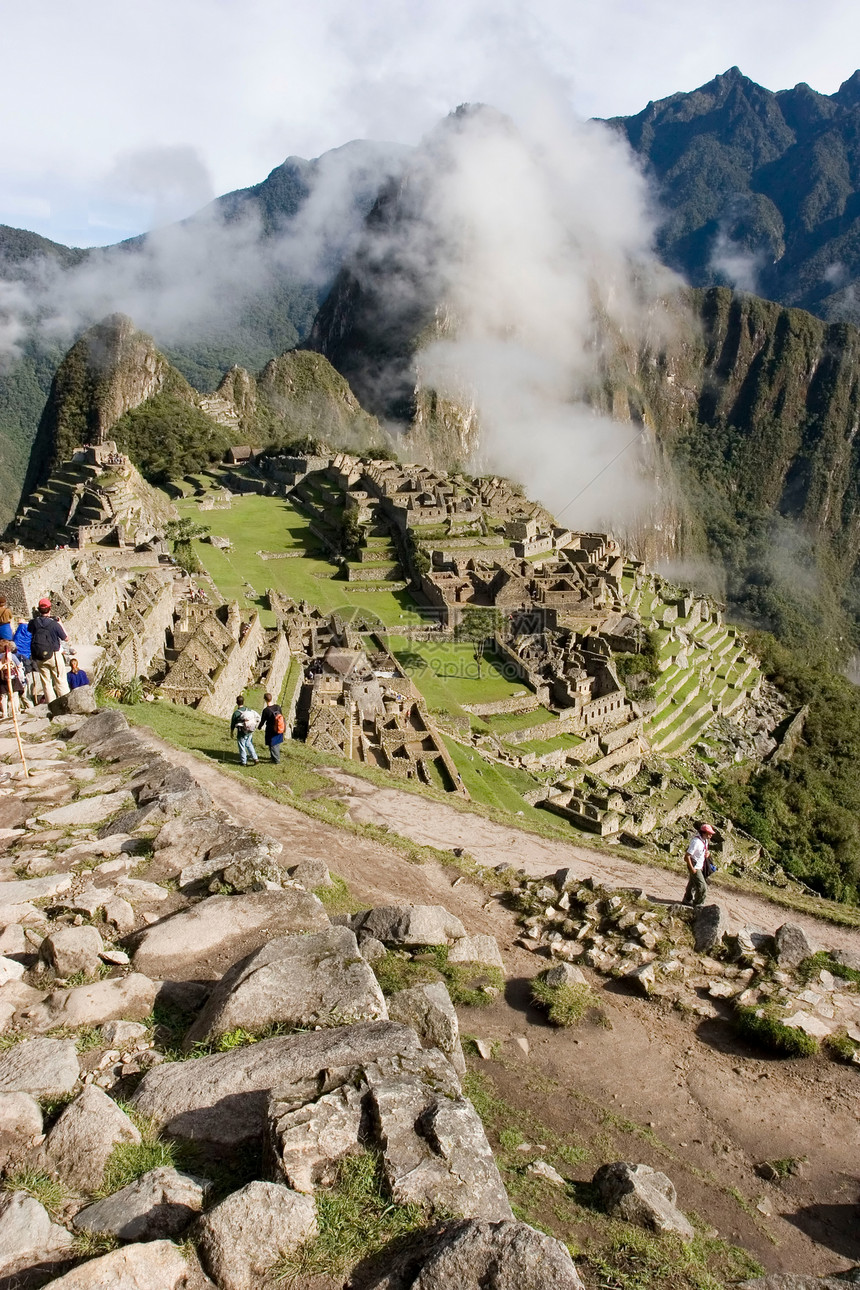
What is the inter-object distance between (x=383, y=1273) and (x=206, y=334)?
166 meters

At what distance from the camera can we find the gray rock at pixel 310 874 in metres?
7.24

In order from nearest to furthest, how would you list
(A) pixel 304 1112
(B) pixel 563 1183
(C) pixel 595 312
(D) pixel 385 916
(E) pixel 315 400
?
1. (A) pixel 304 1112
2. (B) pixel 563 1183
3. (D) pixel 385 916
4. (E) pixel 315 400
5. (C) pixel 595 312

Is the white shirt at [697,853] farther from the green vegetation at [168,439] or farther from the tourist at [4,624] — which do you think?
the green vegetation at [168,439]

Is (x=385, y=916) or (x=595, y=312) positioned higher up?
(x=595, y=312)

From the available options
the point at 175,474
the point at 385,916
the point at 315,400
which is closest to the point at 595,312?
the point at 315,400

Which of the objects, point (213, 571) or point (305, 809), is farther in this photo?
point (213, 571)

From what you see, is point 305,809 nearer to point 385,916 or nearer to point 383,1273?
point 385,916

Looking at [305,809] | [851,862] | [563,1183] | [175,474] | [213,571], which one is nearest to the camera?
[563,1183]

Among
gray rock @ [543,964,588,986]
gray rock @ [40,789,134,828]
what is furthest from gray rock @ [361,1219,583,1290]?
gray rock @ [40,789,134,828]

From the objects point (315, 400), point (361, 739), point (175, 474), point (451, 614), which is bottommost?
point (361, 739)

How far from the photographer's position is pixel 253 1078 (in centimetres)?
402

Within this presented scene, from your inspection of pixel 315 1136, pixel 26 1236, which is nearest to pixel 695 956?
pixel 315 1136

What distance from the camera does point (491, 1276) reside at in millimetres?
3025

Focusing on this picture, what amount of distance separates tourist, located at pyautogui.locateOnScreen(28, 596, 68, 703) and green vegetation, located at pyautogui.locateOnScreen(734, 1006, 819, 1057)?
9239 mm
